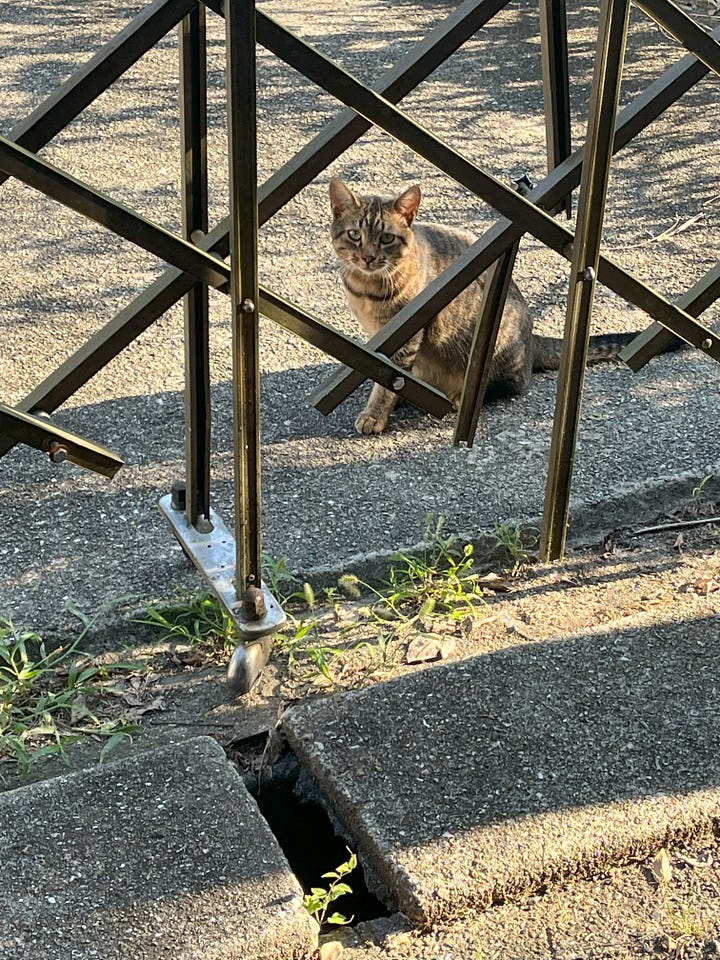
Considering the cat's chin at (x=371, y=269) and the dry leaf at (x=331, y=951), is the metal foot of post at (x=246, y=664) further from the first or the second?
the cat's chin at (x=371, y=269)

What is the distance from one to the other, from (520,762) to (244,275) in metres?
1.03

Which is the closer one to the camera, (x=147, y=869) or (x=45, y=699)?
(x=147, y=869)

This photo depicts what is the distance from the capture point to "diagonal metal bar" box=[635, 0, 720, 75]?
239 cm

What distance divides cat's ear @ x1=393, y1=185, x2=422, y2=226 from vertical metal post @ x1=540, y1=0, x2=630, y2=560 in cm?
117

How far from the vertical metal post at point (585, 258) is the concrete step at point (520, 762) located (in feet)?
1.05

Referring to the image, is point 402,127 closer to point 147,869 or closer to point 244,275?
point 244,275

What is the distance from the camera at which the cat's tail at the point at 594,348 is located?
3.86 m

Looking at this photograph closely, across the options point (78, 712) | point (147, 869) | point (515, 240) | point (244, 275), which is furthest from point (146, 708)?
point (515, 240)

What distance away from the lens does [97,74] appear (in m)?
2.25

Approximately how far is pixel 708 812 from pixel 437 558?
103 cm

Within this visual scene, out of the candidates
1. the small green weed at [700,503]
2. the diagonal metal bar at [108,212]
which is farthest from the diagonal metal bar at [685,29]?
the small green weed at [700,503]

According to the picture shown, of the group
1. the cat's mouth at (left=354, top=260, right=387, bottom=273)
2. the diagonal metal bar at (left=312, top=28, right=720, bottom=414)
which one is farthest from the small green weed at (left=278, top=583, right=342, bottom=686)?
the cat's mouth at (left=354, top=260, right=387, bottom=273)

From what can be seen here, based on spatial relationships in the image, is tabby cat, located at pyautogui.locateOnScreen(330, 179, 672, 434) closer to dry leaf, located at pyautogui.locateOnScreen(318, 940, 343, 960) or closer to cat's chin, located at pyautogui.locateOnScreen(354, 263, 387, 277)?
cat's chin, located at pyautogui.locateOnScreen(354, 263, 387, 277)

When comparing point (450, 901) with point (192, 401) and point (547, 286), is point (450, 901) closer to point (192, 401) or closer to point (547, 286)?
point (192, 401)
